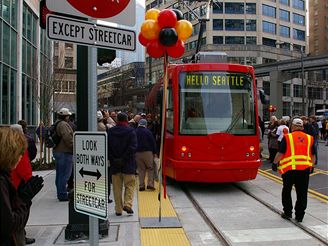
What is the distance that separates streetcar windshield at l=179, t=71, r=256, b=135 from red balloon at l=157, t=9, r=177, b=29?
122 inches

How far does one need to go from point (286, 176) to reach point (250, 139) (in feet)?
9.53

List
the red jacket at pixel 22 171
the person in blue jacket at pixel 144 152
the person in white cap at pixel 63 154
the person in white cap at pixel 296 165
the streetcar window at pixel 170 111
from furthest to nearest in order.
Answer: the streetcar window at pixel 170 111 < the person in blue jacket at pixel 144 152 < the person in white cap at pixel 63 154 < the person in white cap at pixel 296 165 < the red jacket at pixel 22 171

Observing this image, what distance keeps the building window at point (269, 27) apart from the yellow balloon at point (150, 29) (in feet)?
262

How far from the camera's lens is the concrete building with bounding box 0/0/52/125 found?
20125 millimetres

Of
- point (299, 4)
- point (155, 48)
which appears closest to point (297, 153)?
point (155, 48)

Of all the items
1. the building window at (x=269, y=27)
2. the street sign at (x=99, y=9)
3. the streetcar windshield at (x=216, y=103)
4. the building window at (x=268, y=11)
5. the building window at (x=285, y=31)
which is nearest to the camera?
the street sign at (x=99, y=9)

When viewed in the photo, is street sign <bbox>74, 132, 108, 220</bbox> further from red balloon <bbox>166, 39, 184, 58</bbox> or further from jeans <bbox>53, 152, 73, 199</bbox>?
→ jeans <bbox>53, 152, 73, 199</bbox>

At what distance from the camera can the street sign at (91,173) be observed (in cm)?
351

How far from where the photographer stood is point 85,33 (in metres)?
3.62

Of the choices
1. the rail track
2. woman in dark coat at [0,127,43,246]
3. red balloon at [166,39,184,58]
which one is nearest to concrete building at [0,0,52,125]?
the rail track

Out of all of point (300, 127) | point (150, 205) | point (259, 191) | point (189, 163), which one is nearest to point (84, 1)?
point (300, 127)

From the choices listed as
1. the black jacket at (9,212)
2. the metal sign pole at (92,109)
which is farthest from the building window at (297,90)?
the black jacket at (9,212)

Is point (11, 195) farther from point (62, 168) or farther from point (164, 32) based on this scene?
point (62, 168)

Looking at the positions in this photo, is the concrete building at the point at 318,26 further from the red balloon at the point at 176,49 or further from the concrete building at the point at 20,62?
the red balloon at the point at 176,49
